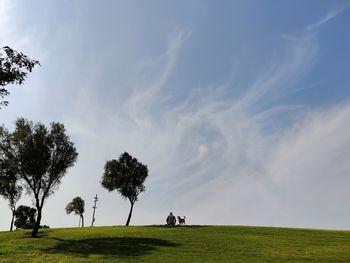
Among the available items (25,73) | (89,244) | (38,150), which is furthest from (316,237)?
(25,73)

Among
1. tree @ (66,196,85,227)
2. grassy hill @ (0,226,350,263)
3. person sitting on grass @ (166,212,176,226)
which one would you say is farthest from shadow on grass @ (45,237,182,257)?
tree @ (66,196,85,227)

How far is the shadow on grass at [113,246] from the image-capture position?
42.3 m

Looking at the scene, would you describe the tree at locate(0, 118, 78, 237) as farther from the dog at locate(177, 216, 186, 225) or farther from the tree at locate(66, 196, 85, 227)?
the tree at locate(66, 196, 85, 227)

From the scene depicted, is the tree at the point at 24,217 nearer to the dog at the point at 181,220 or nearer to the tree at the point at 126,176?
the tree at the point at 126,176

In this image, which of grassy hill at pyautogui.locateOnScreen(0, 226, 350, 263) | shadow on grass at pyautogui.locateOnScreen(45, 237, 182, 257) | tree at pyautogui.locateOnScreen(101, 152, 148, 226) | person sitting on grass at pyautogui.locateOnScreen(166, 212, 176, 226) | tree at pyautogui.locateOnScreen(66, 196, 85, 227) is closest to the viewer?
grassy hill at pyautogui.locateOnScreen(0, 226, 350, 263)

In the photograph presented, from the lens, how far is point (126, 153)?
104938mm

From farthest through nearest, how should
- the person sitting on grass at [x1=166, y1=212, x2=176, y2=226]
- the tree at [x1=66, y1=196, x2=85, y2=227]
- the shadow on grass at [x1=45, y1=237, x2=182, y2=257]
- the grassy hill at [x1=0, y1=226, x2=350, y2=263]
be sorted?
1. the tree at [x1=66, y1=196, x2=85, y2=227]
2. the person sitting on grass at [x1=166, y1=212, x2=176, y2=226]
3. the shadow on grass at [x1=45, y1=237, x2=182, y2=257]
4. the grassy hill at [x1=0, y1=226, x2=350, y2=263]

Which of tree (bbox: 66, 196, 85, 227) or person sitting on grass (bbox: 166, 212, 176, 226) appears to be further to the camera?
tree (bbox: 66, 196, 85, 227)

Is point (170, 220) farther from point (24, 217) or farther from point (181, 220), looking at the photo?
point (24, 217)

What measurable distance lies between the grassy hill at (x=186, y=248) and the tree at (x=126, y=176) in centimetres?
3898

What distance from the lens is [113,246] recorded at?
4712 centimetres

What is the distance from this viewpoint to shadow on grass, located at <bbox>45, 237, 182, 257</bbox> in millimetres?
42312

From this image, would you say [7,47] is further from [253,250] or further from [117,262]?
[253,250]

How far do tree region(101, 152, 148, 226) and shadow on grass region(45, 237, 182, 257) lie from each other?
46.3 meters
